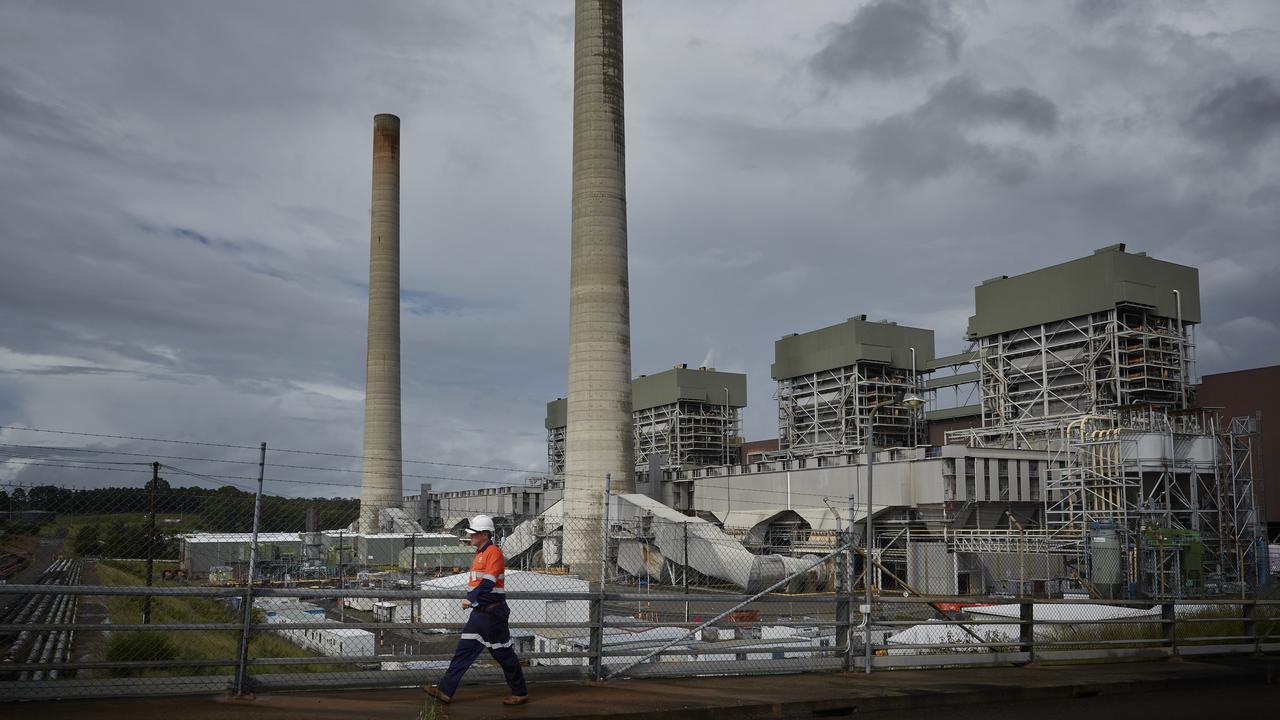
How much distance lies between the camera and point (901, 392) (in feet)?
198

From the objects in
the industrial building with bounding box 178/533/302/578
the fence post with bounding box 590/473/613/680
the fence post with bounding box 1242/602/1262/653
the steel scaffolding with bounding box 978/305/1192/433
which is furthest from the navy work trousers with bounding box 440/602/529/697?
the industrial building with bounding box 178/533/302/578

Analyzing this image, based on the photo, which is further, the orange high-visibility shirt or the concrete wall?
the concrete wall

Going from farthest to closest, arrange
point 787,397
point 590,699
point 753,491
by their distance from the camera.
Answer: point 787,397
point 753,491
point 590,699

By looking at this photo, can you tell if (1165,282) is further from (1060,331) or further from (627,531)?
(627,531)

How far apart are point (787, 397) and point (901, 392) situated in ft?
24.4

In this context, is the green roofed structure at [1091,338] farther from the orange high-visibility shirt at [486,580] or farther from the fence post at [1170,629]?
the orange high-visibility shirt at [486,580]

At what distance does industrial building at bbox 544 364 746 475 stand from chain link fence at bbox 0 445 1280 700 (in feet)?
69.2

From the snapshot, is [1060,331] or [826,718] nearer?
[826,718]

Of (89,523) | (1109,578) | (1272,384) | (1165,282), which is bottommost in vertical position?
(1109,578)

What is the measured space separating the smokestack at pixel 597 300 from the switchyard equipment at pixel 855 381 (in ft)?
63.7

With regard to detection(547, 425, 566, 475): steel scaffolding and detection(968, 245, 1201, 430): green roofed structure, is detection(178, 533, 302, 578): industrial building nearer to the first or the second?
detection(968, 245, 1201, 430): green roofed structure

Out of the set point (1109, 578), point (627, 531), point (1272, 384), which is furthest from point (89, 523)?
point (1272, 384)

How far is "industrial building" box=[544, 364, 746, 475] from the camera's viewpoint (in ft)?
242

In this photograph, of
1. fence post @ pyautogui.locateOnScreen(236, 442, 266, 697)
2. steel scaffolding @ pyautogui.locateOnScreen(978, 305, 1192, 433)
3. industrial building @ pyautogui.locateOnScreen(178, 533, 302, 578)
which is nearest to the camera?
fence post @ pyautogui.locateOnScreen(236, 442, 266, 697)
